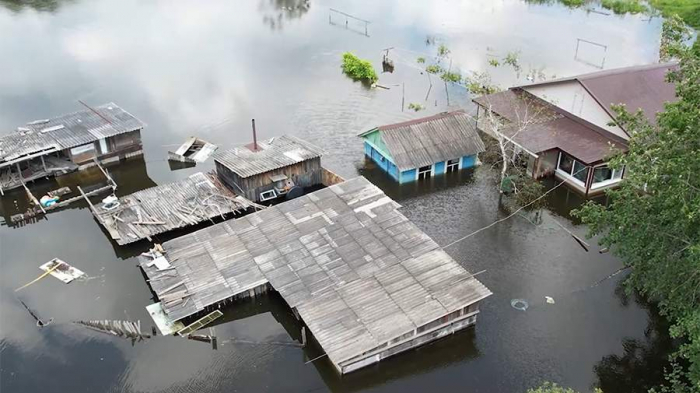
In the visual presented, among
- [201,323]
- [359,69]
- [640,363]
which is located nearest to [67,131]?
[201,323]

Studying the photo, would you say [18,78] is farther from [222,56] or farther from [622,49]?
[622,49]

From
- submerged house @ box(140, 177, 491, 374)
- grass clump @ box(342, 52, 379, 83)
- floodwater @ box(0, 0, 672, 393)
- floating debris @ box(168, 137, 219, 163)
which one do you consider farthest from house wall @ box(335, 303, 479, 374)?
grass clump @ box(342, 52, 379, 83)

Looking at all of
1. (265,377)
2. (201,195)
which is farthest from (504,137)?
(265,377)

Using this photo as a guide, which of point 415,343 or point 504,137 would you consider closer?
point 415,343

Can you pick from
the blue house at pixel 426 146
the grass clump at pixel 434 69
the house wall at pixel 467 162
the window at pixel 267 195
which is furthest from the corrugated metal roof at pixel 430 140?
the grass clump at pixel 434 69

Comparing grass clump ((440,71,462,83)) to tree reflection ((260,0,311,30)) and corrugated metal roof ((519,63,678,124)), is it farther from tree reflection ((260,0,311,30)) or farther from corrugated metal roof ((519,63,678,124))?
tree reflection ((260,0,311,30))
